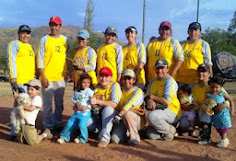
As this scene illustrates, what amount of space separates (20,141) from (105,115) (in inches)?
61.9

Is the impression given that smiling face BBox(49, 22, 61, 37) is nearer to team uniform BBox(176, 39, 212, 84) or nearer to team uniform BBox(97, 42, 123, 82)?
team uniform BBox(97, 42, 123, 82)

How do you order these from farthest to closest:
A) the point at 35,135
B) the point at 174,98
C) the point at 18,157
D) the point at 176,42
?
the point at 176,42 → the point at 174,98 → the point at 35,135 → the point at 18,157

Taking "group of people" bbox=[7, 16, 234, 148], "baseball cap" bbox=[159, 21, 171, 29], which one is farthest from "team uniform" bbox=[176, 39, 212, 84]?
"baseball cap" bbox=[159, 21, 171, 29]

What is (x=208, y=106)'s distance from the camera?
481 centimetres

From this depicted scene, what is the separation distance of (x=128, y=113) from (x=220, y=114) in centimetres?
165

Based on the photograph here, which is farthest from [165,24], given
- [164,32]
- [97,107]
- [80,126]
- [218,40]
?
[218,40]

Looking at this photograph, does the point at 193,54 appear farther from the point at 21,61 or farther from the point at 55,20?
the point at 21,61

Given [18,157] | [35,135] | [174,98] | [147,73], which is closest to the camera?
[18,157]

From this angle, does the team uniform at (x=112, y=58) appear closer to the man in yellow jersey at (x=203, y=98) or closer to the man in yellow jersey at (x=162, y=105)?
the man in yellow jersey at (x=162, y=105)

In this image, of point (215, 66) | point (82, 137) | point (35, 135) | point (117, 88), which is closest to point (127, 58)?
point (117, 88)

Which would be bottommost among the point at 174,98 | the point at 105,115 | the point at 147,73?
the point at 105,115

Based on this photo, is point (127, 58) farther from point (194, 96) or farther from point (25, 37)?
point (25, 37)

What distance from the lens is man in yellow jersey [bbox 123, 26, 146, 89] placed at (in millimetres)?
5574

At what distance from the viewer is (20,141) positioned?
4812 millimetres
